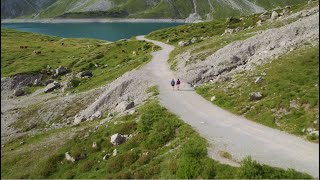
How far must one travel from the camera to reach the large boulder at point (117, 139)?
42781 mm

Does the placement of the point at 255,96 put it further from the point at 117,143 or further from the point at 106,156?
the point at 106,156

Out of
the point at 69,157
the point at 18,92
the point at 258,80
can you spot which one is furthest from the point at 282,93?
the point at 18,92

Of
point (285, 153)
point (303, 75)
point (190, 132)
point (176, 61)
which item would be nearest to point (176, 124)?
point (190, 132)

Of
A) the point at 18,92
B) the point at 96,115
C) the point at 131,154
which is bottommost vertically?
the point at 18,92

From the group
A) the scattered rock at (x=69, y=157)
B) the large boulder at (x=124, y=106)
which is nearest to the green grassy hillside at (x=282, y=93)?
the large boulder at (x=124, y=106)

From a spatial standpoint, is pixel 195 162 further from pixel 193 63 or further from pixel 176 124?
pixel 193 63

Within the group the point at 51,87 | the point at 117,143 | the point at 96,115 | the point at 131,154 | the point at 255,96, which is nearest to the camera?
the point at 131,154

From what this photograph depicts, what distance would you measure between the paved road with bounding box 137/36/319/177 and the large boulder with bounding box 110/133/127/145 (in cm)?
779

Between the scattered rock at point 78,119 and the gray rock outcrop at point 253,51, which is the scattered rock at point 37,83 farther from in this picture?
the gray rock outcrop at point 253,51

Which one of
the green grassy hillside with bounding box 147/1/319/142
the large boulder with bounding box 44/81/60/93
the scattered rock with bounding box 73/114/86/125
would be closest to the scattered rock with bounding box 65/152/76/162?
the scattered rock with bounding box 73/114/86/125

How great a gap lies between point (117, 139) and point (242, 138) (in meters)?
14.8

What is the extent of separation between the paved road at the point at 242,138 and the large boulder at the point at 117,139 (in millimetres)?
7795

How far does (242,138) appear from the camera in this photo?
119ft

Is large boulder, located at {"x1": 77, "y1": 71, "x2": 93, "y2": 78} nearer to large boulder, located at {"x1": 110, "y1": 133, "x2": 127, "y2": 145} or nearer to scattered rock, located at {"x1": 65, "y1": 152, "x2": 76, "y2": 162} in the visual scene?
scattered rock, located at {"x1": 65, "y1": 152, "x2": 76, "y2": 162}
